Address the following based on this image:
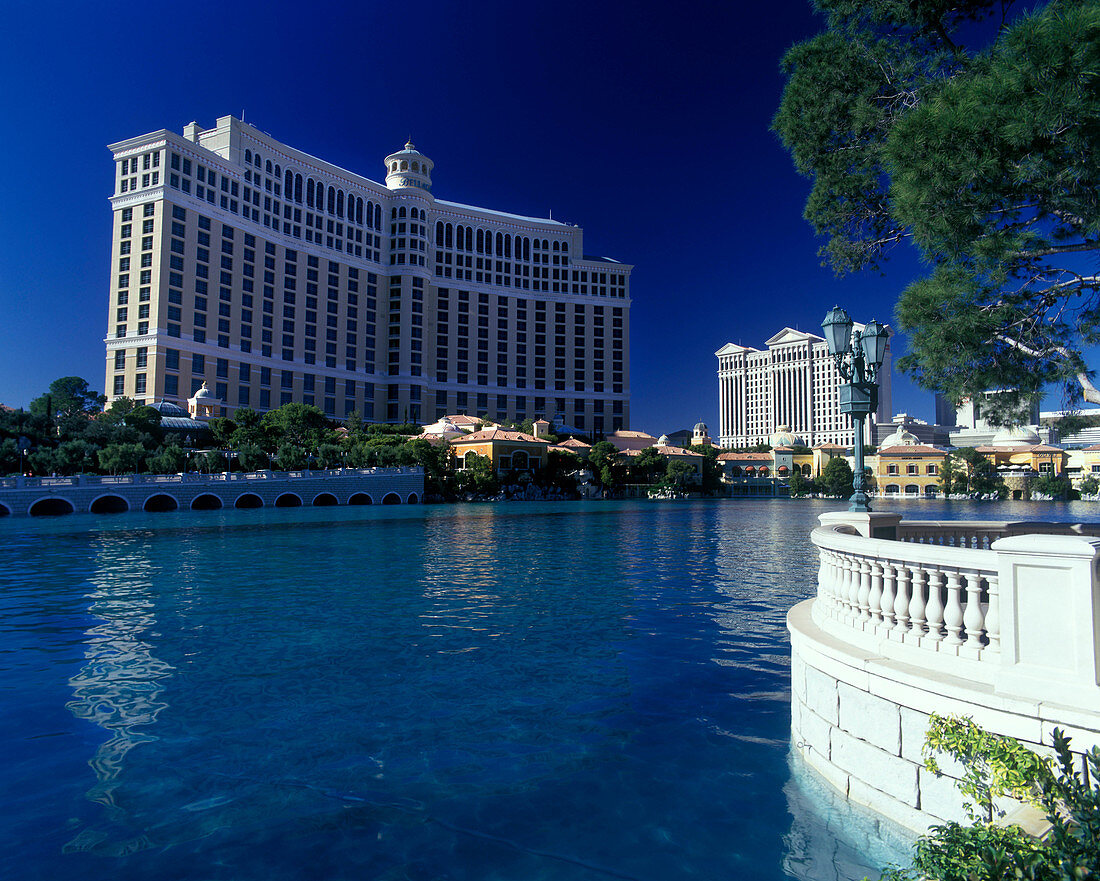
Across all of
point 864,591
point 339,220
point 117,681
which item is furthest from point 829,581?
point 339,220

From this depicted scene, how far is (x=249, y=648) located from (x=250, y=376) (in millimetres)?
76632

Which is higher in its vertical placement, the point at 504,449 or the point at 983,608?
the point at 504,449

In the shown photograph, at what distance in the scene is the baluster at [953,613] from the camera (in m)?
4.04

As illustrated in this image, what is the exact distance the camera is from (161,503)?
4694 cm

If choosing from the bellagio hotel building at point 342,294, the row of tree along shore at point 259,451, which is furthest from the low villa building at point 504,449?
the bellagio hotel building at point 342,294

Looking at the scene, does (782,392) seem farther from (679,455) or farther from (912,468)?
(679,455)

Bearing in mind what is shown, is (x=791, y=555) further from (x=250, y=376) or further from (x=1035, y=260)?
(x=250, y=376)

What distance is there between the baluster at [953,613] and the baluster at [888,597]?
0.40 metres

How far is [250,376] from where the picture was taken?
78438mm

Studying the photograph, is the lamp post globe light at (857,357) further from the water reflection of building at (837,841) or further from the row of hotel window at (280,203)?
the row of hotel window at (280,203)

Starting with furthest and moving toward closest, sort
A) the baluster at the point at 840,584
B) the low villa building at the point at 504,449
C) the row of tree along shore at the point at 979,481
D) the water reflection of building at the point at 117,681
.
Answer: the row of tree along shore at the point at 979,481
the low villa building at the point at 504,449
the water reflection of building at the point at 117,681
the baluster at the point at 840,584

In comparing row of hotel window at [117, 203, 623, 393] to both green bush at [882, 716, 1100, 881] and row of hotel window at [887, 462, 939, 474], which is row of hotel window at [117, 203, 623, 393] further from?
green bush at [882, 716, 1100, 881]

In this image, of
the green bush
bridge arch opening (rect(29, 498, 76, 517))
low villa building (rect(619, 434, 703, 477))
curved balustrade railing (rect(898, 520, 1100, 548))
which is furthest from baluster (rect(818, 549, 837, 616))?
low villa building (rect(619, 434, 703, 477))

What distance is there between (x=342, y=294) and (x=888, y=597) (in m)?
93.2
